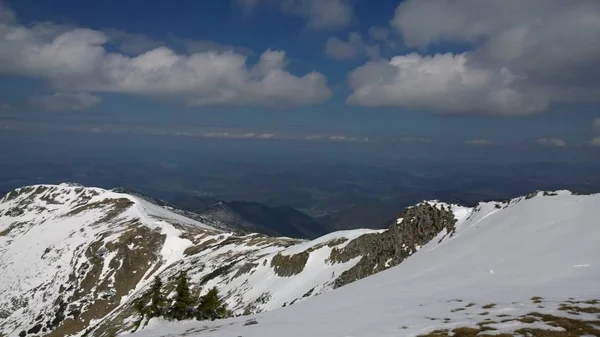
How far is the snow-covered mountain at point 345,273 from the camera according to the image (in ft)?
59.1

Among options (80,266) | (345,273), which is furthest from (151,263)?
(345,273)

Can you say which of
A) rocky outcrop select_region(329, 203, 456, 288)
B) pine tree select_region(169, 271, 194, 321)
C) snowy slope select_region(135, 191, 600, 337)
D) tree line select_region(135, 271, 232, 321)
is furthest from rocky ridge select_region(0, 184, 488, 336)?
pine tree select_region(169, 271, 194, 321)

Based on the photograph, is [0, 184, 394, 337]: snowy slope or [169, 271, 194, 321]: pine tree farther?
[0, 184, 394, 337]: snowy slope

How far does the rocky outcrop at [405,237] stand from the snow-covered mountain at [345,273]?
0.19 m

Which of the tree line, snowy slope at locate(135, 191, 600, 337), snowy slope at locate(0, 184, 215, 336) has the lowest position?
snowy slope at locate(0, 184, 215, 336)

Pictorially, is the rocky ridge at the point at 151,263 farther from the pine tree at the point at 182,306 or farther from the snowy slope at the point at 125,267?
the pine tree at the point at 182,306

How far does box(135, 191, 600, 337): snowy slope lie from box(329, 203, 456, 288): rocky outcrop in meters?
13.3

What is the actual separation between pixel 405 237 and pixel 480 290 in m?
34.0

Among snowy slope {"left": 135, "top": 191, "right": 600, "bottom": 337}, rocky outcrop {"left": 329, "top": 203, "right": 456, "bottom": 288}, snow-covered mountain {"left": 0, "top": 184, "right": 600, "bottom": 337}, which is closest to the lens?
snowy slope {"left": 135, "top": 191, "right": 600, "bottom": 337}

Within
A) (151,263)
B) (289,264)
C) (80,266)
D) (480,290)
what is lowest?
(80,266)

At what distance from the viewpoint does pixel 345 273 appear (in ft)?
212

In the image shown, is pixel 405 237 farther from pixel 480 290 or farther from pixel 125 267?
pixel 125 267

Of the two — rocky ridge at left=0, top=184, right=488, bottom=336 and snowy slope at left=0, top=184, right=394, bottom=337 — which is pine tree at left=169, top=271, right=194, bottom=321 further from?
snowy slope at left=0, top=184, right=394, bottom=337

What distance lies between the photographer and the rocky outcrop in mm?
49469
